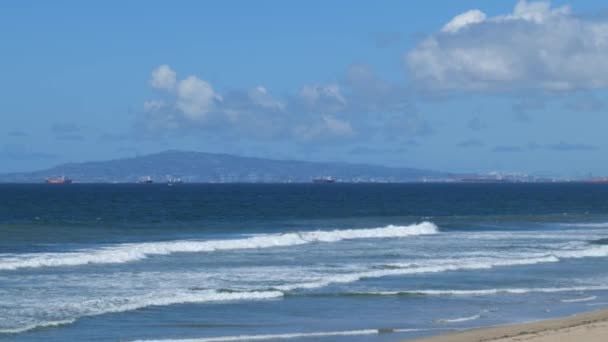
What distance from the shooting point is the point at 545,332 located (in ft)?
62.3

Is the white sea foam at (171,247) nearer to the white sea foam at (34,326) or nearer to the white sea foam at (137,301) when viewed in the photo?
the white sea foam at (137,301)

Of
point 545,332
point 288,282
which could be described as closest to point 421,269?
point 288,282

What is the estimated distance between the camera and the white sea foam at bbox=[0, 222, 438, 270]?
32.8 metres

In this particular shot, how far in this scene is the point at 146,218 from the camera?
223ft

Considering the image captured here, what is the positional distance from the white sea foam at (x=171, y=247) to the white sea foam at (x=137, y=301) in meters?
8.20

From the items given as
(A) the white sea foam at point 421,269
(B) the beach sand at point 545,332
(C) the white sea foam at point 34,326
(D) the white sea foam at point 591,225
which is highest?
(D) the white sea foam at point 591,225

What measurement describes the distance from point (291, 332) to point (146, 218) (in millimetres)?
49305

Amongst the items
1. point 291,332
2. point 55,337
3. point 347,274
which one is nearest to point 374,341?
point 291,332

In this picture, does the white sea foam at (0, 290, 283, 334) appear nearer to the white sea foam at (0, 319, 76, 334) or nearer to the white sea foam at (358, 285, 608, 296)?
the white sea foam at (0, 319, 76, 334)

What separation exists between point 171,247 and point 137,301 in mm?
15942

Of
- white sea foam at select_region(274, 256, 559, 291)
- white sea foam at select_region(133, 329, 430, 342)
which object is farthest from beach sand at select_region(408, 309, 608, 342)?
white sea foam at select_region(274, 256, 559, 291)

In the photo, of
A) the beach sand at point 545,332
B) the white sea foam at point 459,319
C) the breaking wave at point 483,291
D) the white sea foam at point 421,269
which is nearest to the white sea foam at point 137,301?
the white sea foam at point 421,269

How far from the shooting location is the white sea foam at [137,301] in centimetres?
2055

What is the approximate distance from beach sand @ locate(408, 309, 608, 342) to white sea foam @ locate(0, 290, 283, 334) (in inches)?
261
